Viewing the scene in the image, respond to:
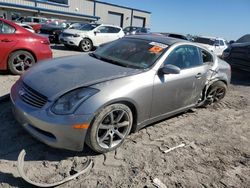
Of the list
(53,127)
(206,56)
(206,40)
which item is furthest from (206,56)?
(206,40)

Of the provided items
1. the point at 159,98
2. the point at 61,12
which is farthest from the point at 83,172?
the point at 61,12

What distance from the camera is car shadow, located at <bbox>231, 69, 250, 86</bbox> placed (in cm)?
826

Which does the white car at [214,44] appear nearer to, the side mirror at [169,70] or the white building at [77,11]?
the side mirror at [169,70]

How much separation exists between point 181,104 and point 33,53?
12.9ft

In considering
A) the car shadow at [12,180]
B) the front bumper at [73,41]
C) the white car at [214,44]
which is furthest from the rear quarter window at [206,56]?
the white car at [214,44]

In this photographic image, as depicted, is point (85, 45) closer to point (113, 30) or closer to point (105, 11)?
point (113, 30)

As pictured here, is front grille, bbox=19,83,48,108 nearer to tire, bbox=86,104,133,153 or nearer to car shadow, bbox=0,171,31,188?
tire, bbox=86,104,133,153

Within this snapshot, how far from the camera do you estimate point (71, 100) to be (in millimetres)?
2850

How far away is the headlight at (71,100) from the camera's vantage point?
2786mm

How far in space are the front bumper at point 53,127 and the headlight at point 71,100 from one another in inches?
2.7

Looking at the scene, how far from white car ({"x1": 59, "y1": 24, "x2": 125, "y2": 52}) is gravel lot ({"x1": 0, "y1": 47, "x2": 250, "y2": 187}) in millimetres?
8703

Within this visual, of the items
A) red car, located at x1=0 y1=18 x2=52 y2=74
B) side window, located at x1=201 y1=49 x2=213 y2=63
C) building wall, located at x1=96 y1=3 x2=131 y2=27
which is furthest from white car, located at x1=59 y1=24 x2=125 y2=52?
building wall, located at x1=96 y1=3 x2=131 y2=27

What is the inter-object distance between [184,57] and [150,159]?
1872 millimetres

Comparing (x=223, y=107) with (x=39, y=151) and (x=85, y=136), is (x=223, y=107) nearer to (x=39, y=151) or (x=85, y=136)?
(x=85, y=136)
